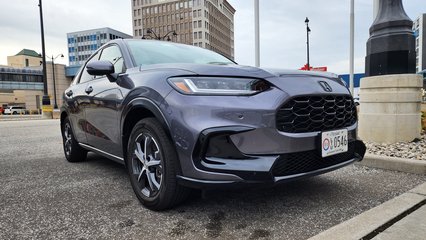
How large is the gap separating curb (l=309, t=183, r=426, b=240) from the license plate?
0.47m

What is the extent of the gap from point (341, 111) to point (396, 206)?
31.9 inches

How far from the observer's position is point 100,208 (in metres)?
2.59

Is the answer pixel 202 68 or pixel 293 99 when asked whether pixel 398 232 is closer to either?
pixel 293 99

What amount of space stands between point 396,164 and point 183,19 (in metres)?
103

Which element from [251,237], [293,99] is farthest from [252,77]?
[251,237]

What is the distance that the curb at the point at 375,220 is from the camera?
193cm

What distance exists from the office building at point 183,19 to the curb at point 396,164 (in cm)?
9390

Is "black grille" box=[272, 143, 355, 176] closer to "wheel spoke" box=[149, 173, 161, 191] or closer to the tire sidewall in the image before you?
the tire sidewall

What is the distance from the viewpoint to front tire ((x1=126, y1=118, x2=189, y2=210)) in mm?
2238

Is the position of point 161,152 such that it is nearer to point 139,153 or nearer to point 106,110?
point 139,153

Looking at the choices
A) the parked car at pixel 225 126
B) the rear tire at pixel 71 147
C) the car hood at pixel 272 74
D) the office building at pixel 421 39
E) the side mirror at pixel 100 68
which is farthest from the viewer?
the office building at pixel 421 39

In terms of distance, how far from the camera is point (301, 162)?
222 cm

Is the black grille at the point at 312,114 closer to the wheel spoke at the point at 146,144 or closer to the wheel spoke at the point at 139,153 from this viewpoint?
the wheel spoke at the point at 146,144

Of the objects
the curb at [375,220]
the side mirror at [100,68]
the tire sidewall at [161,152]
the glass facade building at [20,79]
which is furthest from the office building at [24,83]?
the curb at [375,220]
